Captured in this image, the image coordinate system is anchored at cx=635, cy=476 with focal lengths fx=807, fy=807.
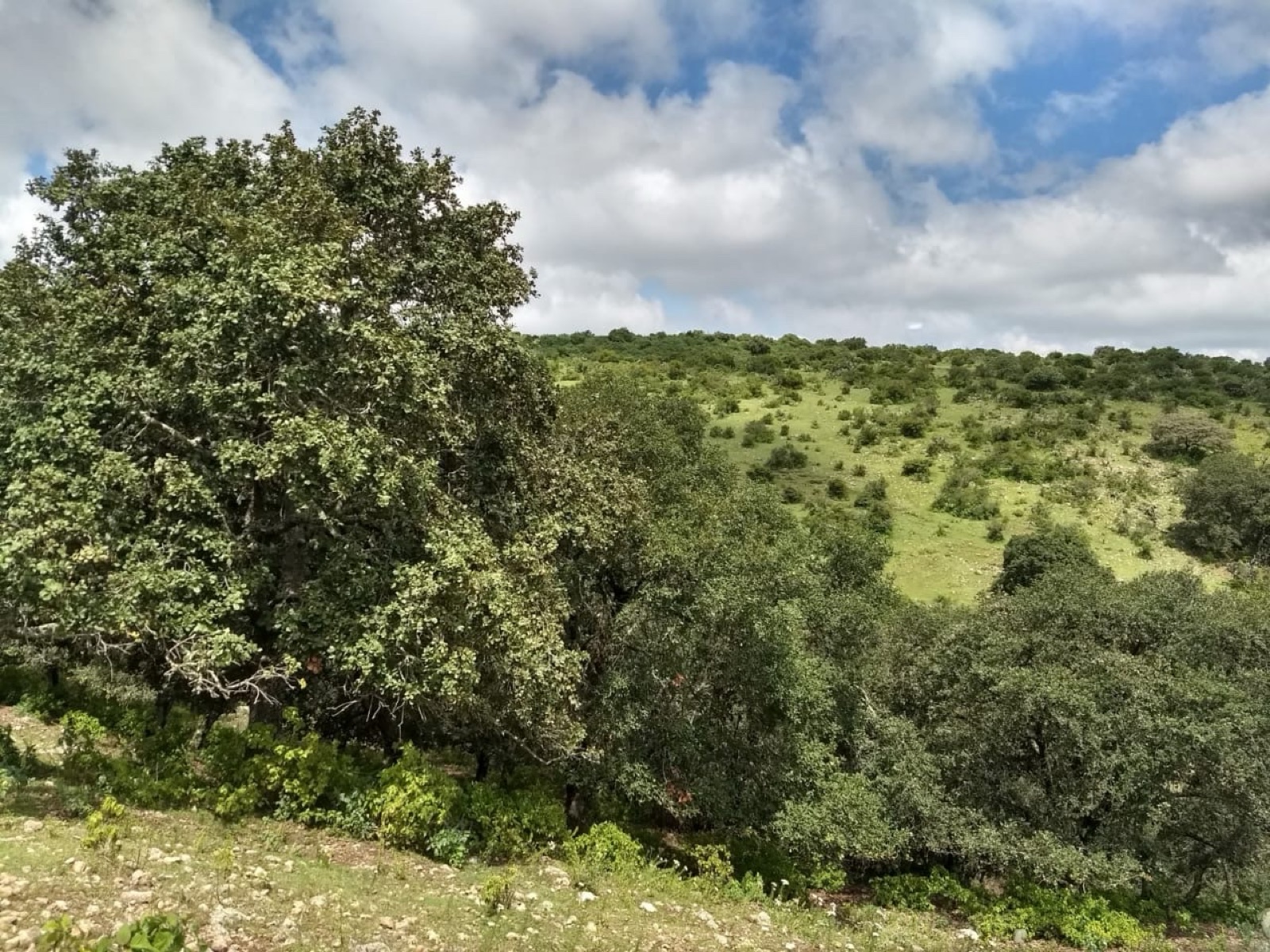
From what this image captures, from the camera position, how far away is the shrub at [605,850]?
45.9 ft

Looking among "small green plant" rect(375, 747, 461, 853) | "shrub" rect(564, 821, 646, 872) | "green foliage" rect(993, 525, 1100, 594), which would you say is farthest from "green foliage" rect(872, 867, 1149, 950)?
"green foliage" rect(993, 525, 1100, 594)

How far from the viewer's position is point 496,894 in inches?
407

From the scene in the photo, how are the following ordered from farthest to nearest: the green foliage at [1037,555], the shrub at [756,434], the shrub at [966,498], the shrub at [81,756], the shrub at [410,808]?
the shrub at [756,434] < the shrub at [966,498] < the green foliage at [1037,555] < the shrub at [410,808] < the shrub at [81,756]

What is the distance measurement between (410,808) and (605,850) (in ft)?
12.9

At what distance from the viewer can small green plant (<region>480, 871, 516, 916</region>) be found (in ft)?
33.6

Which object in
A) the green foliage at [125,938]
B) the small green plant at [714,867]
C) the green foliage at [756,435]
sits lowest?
the small green plant at [714,867]

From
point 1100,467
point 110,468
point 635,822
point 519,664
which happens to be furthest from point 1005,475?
point 110,468

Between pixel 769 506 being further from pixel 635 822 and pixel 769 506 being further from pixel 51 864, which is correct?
pixel 51 864

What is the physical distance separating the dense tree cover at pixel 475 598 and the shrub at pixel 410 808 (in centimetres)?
→ 6

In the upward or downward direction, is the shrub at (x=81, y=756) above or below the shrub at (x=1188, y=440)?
below

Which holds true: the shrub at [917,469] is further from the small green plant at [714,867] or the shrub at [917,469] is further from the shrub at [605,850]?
the shrub at [605,850]

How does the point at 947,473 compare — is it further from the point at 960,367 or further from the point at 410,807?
the point at 410,807

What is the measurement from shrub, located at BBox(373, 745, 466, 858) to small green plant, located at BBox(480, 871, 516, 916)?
6.59 feet


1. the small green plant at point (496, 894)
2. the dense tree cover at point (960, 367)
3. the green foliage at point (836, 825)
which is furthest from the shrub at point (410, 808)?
the dense tree cover at point (960, 367)
